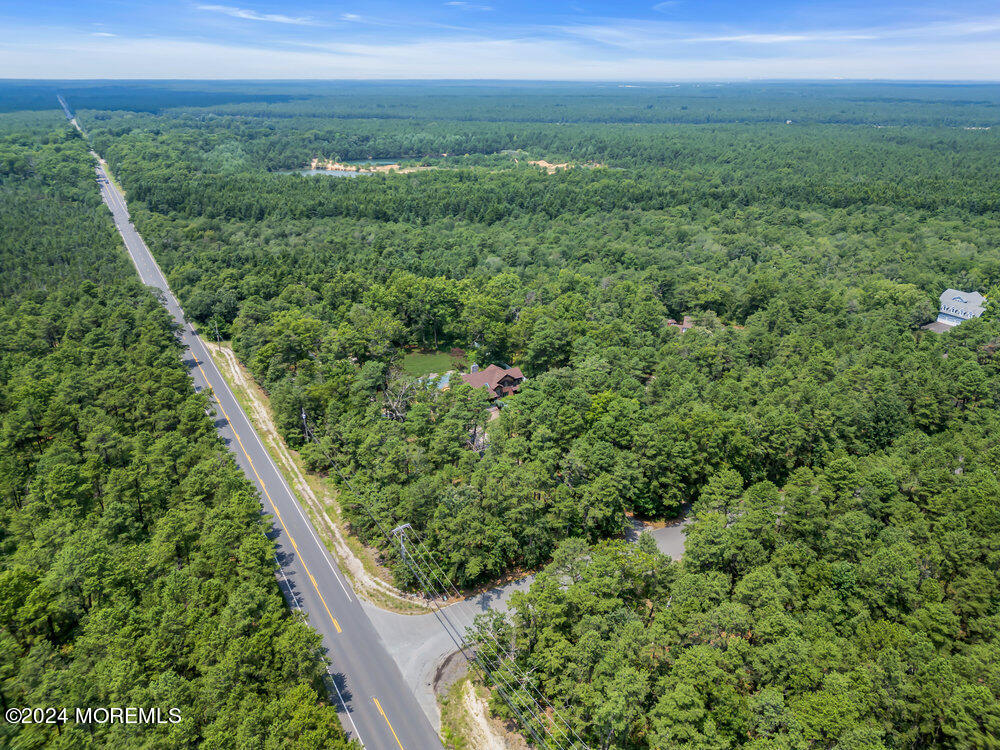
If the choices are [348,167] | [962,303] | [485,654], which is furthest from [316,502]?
[348,167]

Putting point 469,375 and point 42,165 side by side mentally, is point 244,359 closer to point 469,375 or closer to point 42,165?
point 469,375

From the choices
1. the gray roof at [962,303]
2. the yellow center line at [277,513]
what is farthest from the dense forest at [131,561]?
the gray roof at [962,303]

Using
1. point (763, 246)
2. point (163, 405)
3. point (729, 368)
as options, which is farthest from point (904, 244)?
point (163, 405)

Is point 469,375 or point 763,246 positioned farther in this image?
point 763,246

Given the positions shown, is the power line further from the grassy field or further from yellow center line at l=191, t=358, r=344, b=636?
the grassy field

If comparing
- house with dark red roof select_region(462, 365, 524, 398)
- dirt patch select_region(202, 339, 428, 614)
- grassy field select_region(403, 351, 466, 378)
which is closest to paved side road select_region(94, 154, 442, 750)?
dirt patch select_region(202, 339, 428, 614)

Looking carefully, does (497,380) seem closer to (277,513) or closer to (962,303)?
(277,513)

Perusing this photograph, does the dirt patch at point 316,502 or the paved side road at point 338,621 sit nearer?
the paved side road at point 338,621

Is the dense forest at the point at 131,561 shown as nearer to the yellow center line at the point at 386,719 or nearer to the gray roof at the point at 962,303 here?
the yellow center line at the point at 386,719
